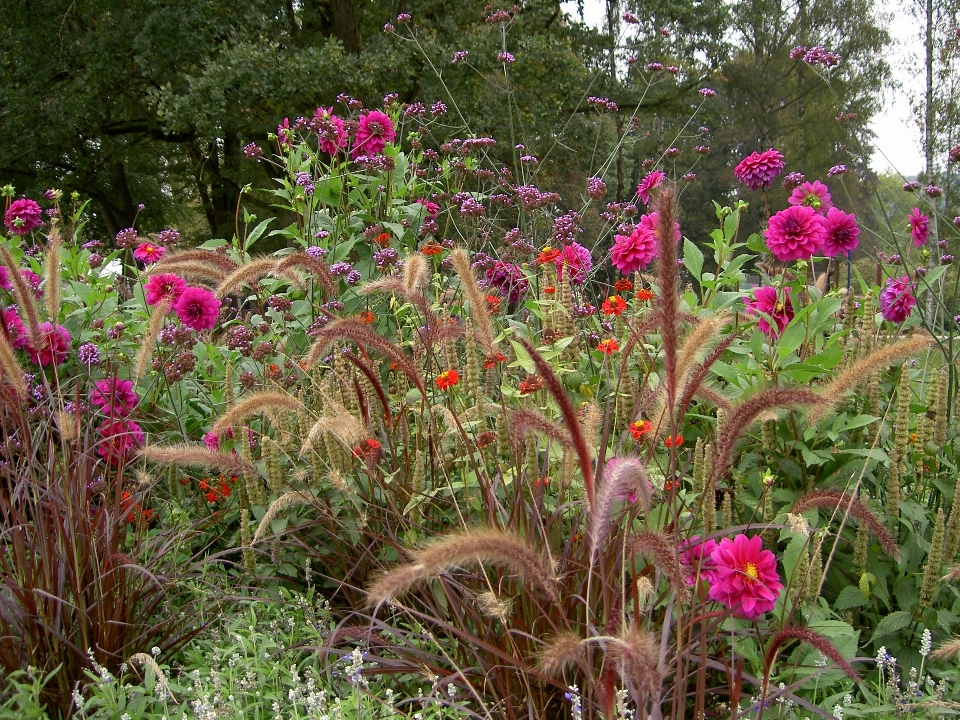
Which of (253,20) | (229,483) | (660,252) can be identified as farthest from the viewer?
(253,20)

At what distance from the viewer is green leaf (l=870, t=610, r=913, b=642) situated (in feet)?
7.30

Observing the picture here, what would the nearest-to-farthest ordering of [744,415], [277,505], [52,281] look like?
[744,415] → [277,505] → [52,281]

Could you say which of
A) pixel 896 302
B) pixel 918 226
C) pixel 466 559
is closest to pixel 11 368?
pixel 466 559

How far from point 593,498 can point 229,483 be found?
207 cm

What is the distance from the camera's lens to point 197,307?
10.4 feet

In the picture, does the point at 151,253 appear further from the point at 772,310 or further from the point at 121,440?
the point at 772,310

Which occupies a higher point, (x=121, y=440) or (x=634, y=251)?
(x=634, y=251)

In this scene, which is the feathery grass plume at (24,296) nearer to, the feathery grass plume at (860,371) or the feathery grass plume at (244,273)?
the feathery grass plume at (244,273)

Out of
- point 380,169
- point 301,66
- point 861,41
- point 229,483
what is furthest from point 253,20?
point 861,41

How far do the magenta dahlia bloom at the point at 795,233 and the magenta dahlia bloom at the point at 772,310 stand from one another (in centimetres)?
14

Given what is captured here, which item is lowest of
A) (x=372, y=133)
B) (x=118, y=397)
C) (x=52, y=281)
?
(x=118, y=397)

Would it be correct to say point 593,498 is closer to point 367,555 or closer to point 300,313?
point 367,555

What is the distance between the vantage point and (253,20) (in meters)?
13.2

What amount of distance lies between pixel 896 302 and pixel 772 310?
17.9 inches
